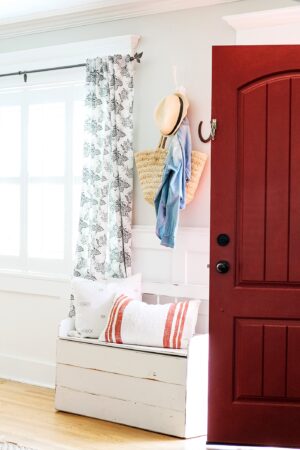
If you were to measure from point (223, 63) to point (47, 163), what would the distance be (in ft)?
5.33

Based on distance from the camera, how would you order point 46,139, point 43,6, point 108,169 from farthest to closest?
1. point 46,139
2. point 43,6
3. point 108,169

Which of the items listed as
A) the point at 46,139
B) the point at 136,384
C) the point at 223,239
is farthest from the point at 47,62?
the point at 136,384

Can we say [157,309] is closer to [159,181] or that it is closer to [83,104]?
[159,181]

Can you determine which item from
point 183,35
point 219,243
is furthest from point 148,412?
point 183,35

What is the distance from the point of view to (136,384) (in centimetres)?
355

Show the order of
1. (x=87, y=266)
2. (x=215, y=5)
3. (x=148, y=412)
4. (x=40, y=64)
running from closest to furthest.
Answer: (x=148, y=412) < (x=215, y=5) < (x=87, y=266) < (x=40, y=64)

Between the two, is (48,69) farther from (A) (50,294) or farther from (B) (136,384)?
(B) (136,384)

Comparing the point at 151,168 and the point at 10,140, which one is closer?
the point at 151,168

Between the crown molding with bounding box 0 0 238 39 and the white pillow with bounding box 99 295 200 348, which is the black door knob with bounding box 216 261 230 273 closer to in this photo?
the white pillow with bounding box 99 295 200 348

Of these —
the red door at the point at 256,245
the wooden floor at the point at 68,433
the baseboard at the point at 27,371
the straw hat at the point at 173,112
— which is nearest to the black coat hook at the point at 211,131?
the red door at the point at 256,245

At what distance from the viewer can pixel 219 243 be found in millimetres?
3289

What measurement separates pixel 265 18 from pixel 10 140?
198 cm

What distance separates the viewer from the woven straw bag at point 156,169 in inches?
150

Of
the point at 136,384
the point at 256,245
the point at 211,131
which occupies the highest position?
the point at 211,131
